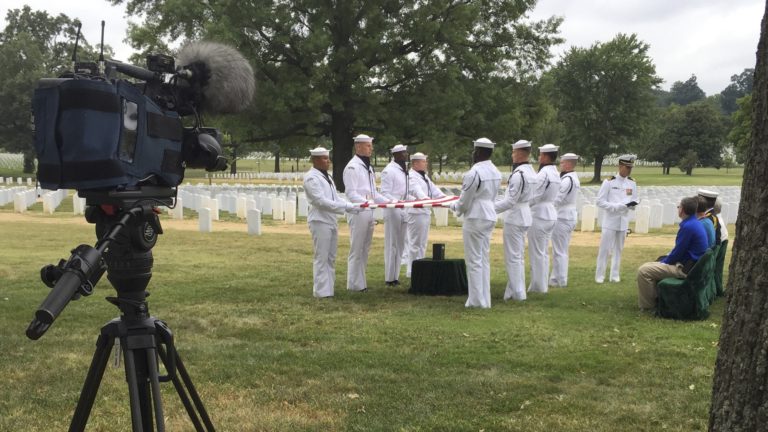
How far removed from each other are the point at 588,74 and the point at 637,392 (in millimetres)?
59044

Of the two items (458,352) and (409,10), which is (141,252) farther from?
(409,10)

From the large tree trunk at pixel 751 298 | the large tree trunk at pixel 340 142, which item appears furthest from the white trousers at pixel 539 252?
the large tree trunk at pixel 340 142

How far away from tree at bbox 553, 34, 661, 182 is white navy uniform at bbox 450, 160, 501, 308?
168ft

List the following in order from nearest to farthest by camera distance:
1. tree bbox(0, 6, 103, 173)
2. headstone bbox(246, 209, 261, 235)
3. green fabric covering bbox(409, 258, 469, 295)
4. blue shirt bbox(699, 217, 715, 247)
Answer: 1. blue shirt bbox(699, 217, 715, 247)
2. green fabric covering bbox(409, 258, 469, 295)
3. headstone bbox(246, 209, 261, 235)
4. tree bbox(0, 6, 103, 173)

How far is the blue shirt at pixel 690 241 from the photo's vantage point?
24.0ft

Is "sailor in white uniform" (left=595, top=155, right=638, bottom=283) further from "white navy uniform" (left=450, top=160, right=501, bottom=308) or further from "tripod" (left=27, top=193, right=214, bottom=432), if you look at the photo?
"tripod" (left=27, top=193, right=214, bottom=432)

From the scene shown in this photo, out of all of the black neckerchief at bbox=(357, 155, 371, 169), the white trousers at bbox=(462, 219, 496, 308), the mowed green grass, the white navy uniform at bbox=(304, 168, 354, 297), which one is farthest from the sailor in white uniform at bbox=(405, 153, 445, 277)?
the white trousers at bbox=(462, 219, 496, 308)

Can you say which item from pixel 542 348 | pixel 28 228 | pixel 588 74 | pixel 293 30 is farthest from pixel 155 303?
pixel 588 74

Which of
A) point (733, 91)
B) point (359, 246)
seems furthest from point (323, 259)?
point (733, 91)

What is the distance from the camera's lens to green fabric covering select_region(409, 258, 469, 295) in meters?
8.81

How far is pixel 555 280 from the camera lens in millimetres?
10047

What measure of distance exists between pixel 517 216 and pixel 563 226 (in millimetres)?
1834

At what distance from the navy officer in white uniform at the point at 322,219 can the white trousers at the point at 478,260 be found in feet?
5.01

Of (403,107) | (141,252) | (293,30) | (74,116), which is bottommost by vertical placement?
(141,252)
